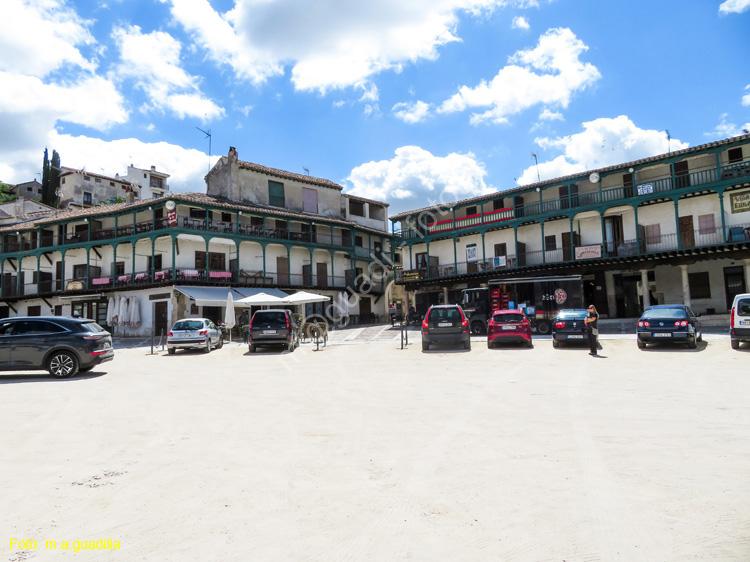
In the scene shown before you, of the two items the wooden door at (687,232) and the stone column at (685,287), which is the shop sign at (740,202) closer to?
the wooden door at (687,232)

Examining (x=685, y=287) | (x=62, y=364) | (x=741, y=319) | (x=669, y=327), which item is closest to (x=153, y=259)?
(x=62, y=364)

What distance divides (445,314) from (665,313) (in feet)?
24.1

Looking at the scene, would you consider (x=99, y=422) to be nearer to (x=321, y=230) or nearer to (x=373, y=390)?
(x=373, y=390)

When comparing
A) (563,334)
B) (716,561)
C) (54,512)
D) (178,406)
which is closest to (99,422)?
(178,406)

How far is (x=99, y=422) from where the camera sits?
261 inches

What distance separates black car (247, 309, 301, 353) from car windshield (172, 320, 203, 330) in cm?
279

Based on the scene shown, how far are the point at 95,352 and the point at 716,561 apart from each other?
42.3 ft

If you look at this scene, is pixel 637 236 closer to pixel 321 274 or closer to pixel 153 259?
pixel 321 274

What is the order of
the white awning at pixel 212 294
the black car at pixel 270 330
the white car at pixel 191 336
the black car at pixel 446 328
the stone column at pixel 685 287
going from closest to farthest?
the black car at pixel 446 328
the black car at pixel 270 330
the white car at pixel 191 336
the stone column at pixel 685 287
the white awning at pixel 212 294

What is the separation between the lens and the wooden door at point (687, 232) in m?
26.8

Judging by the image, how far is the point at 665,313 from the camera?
616 inches

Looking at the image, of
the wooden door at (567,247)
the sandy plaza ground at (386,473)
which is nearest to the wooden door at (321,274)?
the wooden door at (567,247)

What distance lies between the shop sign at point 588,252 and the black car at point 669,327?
13264 mm

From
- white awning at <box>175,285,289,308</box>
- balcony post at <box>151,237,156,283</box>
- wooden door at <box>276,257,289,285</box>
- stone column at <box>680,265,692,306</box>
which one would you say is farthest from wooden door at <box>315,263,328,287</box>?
stone column at <box>680,265,692,306</box>
